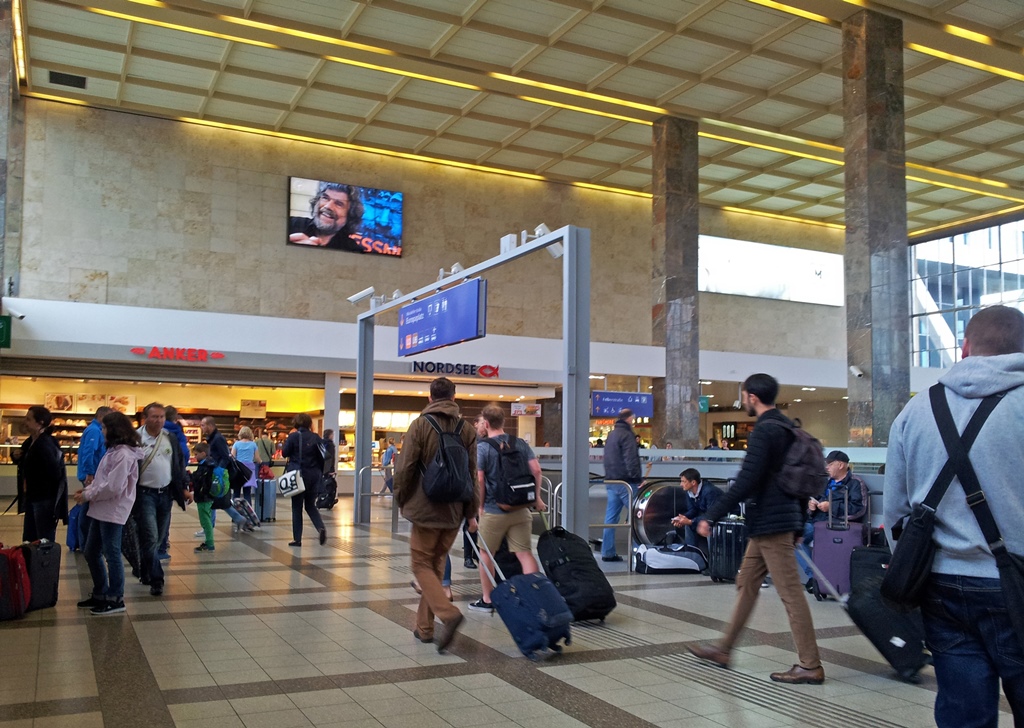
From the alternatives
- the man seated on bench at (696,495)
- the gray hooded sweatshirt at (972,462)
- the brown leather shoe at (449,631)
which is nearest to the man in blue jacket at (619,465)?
the man seated on bench at (696,495)

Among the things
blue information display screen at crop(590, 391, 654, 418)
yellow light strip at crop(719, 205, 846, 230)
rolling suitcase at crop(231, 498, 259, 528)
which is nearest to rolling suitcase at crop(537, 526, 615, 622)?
rolling suitcase at crop(231, 498, 259, 528)

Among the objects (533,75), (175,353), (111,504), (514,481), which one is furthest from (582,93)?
(111,504)

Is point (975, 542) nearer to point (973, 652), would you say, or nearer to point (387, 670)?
point (973, 652)

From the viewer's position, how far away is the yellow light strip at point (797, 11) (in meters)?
16.4

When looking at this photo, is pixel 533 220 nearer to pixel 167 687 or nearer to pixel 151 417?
pixel 151 417

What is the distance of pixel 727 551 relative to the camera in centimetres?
878

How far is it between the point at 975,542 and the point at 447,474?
3.57 meters

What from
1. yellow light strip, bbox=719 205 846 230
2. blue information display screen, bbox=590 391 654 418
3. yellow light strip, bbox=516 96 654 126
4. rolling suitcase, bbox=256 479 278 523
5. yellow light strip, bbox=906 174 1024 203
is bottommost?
rolling suitcase, bbox=256 479 278 523

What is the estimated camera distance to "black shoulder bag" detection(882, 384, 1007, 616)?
2322 mm

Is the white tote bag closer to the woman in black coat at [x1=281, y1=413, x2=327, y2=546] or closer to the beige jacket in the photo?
the woman in black coat at [x1=281, y1=413, x2=327, y2=546]

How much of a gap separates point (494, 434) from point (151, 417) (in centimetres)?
303

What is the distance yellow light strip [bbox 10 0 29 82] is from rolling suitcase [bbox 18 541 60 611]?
1389 centimetres

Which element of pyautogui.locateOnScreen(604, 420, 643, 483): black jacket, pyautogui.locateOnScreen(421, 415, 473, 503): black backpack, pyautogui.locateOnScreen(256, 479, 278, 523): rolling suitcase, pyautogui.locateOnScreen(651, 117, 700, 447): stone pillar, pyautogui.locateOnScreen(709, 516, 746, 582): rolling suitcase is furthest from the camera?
pyautogui.locateOnScreen(651, 117, 700, 447): stone pillar

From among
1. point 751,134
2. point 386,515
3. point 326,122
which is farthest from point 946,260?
point 386,515
